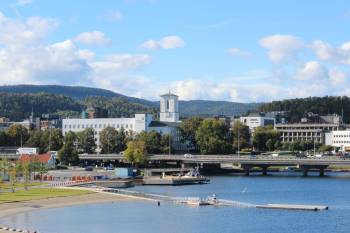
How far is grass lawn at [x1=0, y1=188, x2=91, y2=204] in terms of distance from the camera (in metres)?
89.8

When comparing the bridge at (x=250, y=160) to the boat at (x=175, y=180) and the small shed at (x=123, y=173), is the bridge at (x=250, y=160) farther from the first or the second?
the small shed at (x=123, y=173)

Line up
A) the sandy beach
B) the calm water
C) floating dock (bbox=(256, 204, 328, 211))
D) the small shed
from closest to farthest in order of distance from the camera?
the calm water < the sandy beach < floating dock (bbox=(256, 204, 328, 211)) < the small shed

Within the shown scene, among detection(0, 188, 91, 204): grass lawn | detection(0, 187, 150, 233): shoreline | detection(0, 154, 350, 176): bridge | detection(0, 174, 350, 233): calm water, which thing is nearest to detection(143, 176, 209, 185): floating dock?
detection(0, 154, 350, 176): bridge

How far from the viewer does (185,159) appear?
171875 millimetres

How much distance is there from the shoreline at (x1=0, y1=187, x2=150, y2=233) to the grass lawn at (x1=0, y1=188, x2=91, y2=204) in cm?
169

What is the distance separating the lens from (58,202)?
89375mm

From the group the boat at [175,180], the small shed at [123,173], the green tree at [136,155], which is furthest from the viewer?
the green tree at [136,155]

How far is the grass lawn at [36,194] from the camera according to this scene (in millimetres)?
89750

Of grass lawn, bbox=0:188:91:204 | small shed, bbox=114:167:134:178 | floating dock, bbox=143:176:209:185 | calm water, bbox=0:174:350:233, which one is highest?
small shed, bbox=114:167:134:178

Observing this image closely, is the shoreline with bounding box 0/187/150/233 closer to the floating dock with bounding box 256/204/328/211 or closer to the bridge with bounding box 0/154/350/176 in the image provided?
the floating dock with bounding box 256/204/328/211

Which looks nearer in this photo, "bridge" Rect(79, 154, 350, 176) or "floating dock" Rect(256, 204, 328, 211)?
"floating dock" Rect(256, 204, 328, 211)

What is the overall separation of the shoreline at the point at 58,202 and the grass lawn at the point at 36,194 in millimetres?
1689

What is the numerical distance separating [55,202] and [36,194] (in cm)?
888

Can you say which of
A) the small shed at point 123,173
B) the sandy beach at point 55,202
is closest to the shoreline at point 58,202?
the sandy beach at point 55,202
